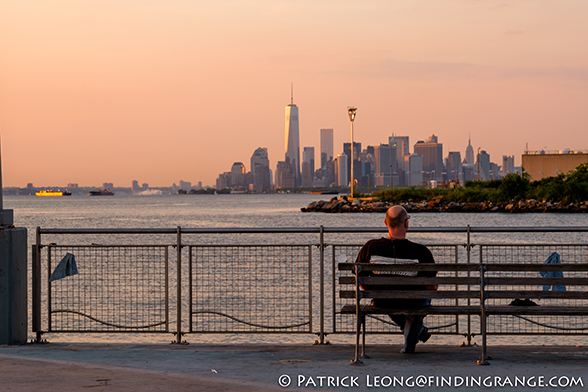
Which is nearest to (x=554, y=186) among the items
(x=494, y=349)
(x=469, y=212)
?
(x=469, y=212)

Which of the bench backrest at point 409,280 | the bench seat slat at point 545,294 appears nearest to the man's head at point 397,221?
the bench backrest at point 409,280

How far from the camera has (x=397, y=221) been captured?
7137 mm

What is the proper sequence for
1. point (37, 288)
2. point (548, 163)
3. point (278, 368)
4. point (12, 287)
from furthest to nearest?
point (548, 163), point (37, 288), point (12, 287), point (278, 368)

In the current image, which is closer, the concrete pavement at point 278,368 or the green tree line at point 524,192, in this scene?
the concrete pavement at point 278,368

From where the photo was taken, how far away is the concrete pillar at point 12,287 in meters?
7.91

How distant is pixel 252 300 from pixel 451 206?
3047 inches

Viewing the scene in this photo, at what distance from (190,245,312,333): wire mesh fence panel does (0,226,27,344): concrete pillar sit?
190cm

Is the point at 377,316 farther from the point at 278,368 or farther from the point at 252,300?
the point at 278,368

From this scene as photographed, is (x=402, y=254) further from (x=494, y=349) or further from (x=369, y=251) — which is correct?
(x=494, y=349)

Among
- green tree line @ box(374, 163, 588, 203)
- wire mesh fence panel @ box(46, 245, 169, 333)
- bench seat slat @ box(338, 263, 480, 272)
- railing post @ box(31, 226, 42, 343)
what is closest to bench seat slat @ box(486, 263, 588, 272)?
bench seat slat @ box(338, 263, 480, 272)

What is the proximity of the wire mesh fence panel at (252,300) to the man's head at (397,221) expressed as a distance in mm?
1101

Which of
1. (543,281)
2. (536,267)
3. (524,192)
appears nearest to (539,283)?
(543,281)

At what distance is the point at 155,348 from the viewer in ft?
25.2

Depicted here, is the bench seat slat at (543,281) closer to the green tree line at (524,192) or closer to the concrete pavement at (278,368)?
the concrete pavement at (278,368)
